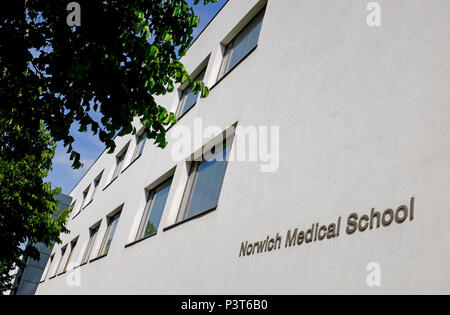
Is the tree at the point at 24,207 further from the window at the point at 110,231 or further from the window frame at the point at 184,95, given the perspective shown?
the window frame at the point at 184,95

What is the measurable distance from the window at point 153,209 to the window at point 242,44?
3528mm

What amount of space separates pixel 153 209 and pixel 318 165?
6792 millimetres

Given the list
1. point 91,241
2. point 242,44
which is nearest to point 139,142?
point 91,241

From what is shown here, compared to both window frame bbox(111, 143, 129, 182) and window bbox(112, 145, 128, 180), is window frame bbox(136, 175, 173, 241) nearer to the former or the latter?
window frame bbox(111, 143, 129, 182)

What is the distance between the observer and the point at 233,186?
5996mm

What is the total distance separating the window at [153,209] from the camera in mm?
9356

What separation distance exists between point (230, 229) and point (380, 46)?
326 centimetres

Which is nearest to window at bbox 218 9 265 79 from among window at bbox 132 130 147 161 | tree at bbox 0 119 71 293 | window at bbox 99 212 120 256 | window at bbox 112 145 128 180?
tree at bbox 0 119 71 293

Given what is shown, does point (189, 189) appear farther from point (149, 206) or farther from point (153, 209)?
point (149, 206)

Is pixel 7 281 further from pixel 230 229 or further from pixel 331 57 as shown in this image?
pixel 331 57

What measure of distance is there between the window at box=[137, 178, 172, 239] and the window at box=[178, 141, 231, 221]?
4.38 ft

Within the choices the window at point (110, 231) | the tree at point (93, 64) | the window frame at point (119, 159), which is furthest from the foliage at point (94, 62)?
the window frame at point (119, 159)

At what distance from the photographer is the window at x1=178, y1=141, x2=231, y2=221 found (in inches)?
273
